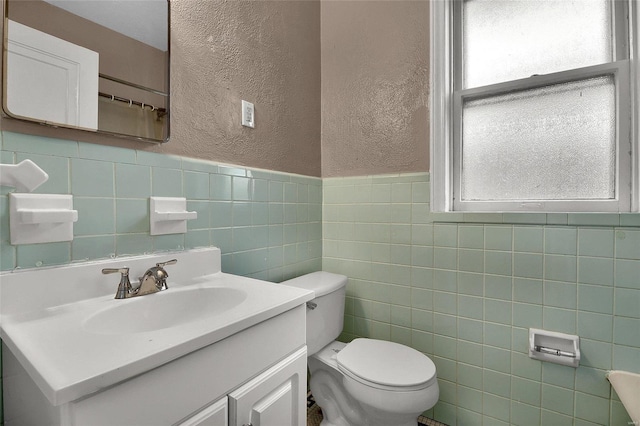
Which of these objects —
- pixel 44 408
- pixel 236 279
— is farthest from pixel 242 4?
pixel 44 408

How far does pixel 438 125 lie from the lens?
4.88 feet

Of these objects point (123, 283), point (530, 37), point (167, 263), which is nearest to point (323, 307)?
point (167, 263)

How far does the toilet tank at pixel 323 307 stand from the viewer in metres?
1.37

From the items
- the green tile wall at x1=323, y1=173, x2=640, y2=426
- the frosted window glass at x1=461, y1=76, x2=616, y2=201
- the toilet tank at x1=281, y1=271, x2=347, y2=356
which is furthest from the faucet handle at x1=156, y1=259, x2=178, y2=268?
the frosted window glass at x1=461, y1=76, x2=616, y2=201

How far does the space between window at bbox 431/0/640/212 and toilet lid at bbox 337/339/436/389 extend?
697 millimetres

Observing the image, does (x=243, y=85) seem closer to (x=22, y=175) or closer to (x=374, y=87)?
(x=374, y=87)

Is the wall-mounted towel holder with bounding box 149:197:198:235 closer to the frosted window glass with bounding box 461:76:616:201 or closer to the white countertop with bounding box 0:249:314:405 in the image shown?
the white countertop with bounding box 0:249:314:405

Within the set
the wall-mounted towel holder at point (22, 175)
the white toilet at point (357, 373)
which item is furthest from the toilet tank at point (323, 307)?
the wall-mounted towel holder at point (22, 175)

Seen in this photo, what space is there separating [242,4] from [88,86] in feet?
2.61

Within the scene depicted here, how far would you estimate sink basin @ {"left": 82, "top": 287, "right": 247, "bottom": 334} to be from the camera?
78cm

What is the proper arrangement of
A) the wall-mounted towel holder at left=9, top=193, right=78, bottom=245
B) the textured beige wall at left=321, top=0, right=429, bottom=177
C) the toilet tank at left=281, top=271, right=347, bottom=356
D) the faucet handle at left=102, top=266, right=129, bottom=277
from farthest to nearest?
the textured beige wall at left=321, top=0, right=429, bottom=177 → the toilet tank at left=281, top=271, right=347, bottom=356 → the faucet handle at left=102, top=266, right=129, bottom=277 → the wall-mounted towel holder at left=9, top=193, right=78, bottom=245

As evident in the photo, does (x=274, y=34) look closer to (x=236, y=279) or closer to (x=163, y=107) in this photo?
(x=163, y=107)

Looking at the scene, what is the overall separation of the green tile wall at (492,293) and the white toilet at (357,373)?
209mm

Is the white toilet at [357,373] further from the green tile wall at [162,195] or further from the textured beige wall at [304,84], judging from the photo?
the textured beige wall at [304,84]
